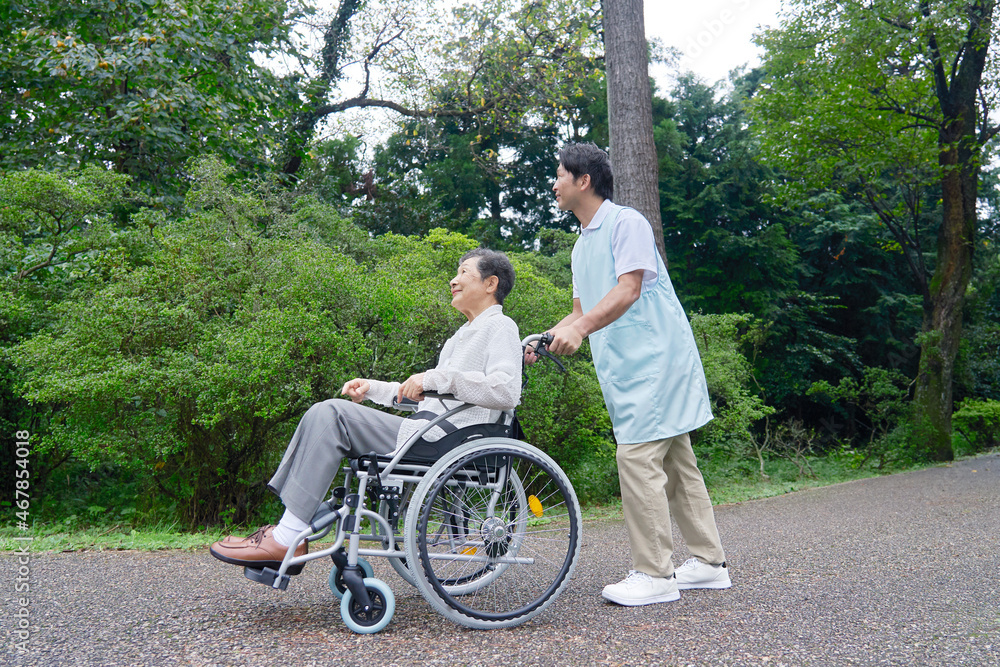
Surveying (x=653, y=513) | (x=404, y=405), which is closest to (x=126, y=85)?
(x=404, y=405)

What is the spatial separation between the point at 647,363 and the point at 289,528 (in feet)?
4.78

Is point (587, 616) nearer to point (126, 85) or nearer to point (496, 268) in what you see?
point (496, 268)

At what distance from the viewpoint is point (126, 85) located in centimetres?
748

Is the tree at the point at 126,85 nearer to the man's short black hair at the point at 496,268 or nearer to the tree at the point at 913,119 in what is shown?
the man's short black hair at the point at 496,268

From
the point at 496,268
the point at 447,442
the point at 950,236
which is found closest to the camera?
the point at 447,442

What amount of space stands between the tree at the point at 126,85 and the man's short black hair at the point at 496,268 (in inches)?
217

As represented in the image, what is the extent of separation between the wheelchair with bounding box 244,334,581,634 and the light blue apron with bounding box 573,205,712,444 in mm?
367

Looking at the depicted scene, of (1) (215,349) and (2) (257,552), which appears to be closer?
(2) (257,552)

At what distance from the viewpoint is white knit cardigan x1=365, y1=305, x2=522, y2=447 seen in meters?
2.46

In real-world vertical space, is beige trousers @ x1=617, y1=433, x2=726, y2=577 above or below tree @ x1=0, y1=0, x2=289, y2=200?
below

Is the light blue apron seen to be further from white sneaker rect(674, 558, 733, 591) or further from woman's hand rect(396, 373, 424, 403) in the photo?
woman's hand rect(396, 373, 424, 403)

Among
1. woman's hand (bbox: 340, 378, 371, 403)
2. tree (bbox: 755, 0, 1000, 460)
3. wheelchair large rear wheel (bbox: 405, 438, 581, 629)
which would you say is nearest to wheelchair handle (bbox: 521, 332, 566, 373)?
wheelchair large rear wheel (bbox: 405, 438, 581, 629)

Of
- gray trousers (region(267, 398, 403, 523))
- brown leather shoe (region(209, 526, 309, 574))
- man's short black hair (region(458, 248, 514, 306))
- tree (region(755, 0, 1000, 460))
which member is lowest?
brown leather shoe (region(209, 526, 309, 574))

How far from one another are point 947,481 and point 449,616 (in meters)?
7.34
